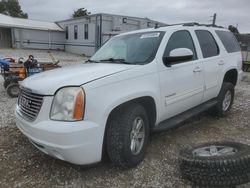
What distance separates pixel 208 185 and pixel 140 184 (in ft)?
2.55

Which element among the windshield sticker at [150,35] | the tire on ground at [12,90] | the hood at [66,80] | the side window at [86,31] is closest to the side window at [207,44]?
the windshield sticker at [150,35]

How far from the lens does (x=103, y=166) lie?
336cm

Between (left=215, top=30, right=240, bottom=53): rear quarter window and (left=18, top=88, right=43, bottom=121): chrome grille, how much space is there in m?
4.07

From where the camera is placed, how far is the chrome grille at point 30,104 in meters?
2.83

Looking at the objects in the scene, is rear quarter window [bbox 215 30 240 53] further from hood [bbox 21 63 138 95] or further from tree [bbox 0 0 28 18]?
tree [bbox 0 0 28 18]

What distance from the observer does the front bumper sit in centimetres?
259

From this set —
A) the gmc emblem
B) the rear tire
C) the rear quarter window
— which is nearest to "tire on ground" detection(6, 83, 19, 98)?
the gmc emblem

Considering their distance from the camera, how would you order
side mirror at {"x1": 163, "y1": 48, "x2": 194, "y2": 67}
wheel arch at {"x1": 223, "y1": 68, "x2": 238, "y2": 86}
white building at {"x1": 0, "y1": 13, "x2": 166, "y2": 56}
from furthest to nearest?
white building at {"x1": 0, "y1": 13, "x2": 166, "y2": 56} < wheel arch at {"x1": 223, "y1": 68, "x2": 238, "y2": 86} < side mirror at {"x1": 163, "y1": 48, "x2": 194, "y2": 67}

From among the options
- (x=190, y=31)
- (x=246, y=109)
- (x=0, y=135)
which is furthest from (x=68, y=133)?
(x=246, y=109)

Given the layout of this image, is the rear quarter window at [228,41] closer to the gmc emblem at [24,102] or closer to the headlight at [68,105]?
the headlight at [68,105]

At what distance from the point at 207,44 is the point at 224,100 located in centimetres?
150

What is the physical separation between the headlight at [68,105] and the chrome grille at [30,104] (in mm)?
221

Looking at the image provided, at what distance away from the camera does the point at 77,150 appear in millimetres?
2641

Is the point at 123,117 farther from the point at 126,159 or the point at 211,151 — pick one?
the point at 211,151
